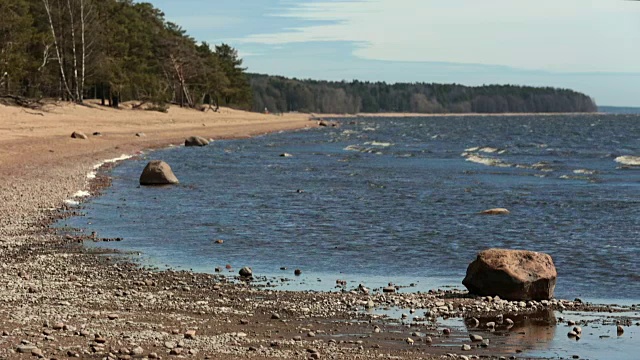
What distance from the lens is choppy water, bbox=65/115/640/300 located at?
15820 millimetres

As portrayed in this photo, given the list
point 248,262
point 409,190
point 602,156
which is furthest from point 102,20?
point 248,262

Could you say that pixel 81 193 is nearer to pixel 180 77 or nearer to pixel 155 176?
pixel 155 176

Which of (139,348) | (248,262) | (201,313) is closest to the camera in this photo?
(139,348)

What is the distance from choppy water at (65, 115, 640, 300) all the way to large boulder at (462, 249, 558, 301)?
864 mm

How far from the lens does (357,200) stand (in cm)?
2733

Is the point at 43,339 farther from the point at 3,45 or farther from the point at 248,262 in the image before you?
the point at 3,45

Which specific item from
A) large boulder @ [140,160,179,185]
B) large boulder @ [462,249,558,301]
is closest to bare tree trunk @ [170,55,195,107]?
large boulder @ [140,160,179,185]

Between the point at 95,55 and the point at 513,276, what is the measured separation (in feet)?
222

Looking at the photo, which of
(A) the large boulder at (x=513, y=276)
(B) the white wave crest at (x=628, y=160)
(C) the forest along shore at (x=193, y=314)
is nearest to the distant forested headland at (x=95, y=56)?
(B) the white wave crest at (x=628, y=160)

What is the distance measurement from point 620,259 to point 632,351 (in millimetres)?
6902

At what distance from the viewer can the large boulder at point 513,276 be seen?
12.7 m

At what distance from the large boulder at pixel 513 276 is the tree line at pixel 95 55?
153 feet

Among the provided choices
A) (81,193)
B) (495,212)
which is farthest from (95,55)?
(495,212)

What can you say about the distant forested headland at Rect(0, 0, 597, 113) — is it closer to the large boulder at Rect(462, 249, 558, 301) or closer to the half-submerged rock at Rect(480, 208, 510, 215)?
the half-submerged rock at Rect(480, 208, 510, 215)
